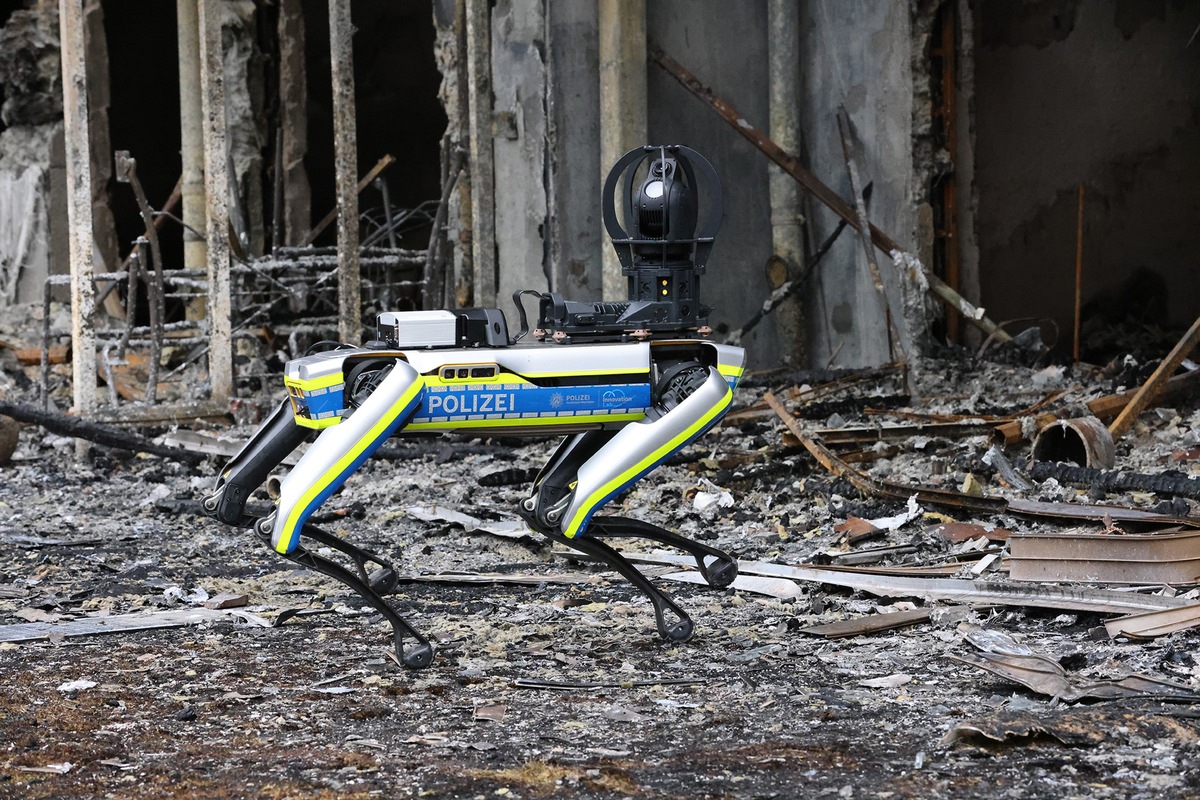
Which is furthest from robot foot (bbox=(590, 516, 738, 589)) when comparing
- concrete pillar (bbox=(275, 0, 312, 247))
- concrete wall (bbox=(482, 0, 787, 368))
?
concrete pillar (bbox=(275, 0, 312, 247))

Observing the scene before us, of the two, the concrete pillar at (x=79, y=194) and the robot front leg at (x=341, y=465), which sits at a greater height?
the concrete pillar at (x=79, y=194)

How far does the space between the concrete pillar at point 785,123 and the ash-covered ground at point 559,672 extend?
3559mm

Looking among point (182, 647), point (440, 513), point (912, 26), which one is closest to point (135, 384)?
point (440, 513)

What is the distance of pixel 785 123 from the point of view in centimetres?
1061

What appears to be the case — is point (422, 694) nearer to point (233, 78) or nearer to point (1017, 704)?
point (1017, 704)

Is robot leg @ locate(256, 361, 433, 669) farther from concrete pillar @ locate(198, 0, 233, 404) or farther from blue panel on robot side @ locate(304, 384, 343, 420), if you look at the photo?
concrete pillar @ locate(198, 0, 233, 404)

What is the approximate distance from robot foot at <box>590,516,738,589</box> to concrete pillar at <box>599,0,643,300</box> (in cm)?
544

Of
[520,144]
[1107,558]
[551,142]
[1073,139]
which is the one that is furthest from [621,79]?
[1107,558]

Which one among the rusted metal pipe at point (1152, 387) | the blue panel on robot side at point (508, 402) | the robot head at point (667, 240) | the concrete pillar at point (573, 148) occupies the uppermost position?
the concrete pillar at point (573, 148)

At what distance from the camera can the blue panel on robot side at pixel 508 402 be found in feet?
13.2

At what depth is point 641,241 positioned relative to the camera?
14.2 ft

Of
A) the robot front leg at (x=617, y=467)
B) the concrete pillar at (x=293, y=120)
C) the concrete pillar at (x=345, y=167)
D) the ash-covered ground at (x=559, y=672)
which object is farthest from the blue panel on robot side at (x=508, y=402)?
the concrete pillar at (x=293, y=120)

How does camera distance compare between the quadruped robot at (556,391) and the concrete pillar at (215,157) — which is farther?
the concrete pillar at (215,157)

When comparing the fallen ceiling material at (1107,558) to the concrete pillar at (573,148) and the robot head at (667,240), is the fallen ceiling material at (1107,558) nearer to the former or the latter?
the robot head at (667,240)
